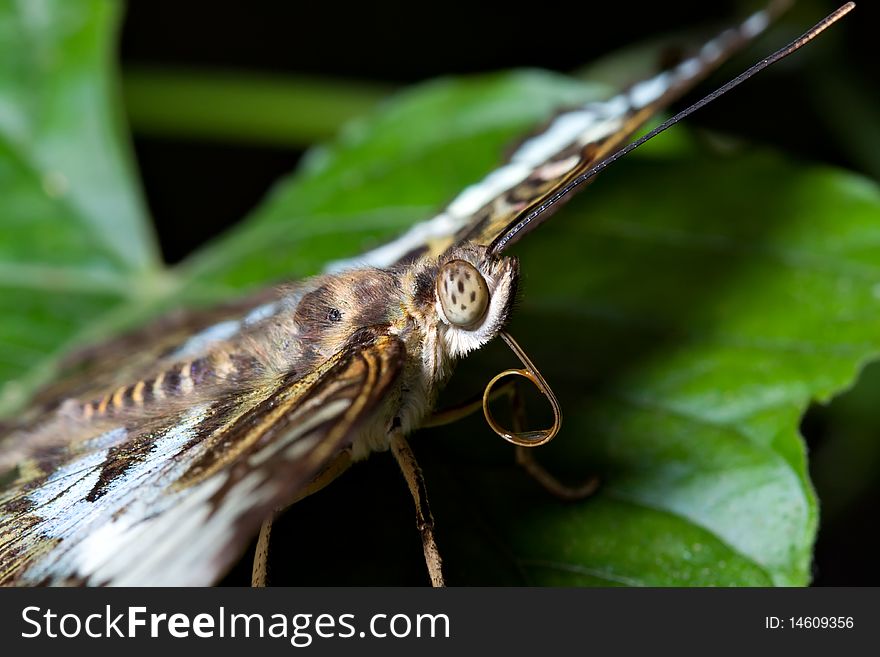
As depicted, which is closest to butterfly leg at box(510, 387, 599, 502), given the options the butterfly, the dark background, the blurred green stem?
the butterfly

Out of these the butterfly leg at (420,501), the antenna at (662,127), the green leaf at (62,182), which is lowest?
the butterfly leg at (420,501)

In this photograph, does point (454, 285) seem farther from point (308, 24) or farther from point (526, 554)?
point (308, 24)

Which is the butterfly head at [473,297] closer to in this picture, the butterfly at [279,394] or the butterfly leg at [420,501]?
the butterfly at [279,394]

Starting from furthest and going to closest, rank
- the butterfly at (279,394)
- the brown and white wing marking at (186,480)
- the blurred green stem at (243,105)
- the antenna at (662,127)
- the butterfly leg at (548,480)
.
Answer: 1. the blurred green stem at (243,105)
2. the butterfly leg at (548,480)
3. the antenna at (662,127)
4. the butterfly at (279,394)
5. the brown and white wing marking at (186,480)

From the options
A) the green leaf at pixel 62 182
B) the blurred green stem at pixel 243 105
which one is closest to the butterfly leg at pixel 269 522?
the green leaf at pixel 62 182

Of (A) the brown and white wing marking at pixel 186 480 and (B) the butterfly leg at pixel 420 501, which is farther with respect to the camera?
(B) the butterfly leg at pixel 420 501

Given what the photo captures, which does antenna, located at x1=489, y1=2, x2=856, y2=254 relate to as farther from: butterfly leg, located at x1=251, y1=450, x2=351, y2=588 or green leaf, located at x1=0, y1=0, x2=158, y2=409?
green leaf, located at x1=0, y1=0, x2=158, y2=409

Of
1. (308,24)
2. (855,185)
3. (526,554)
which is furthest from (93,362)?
(308,24)
